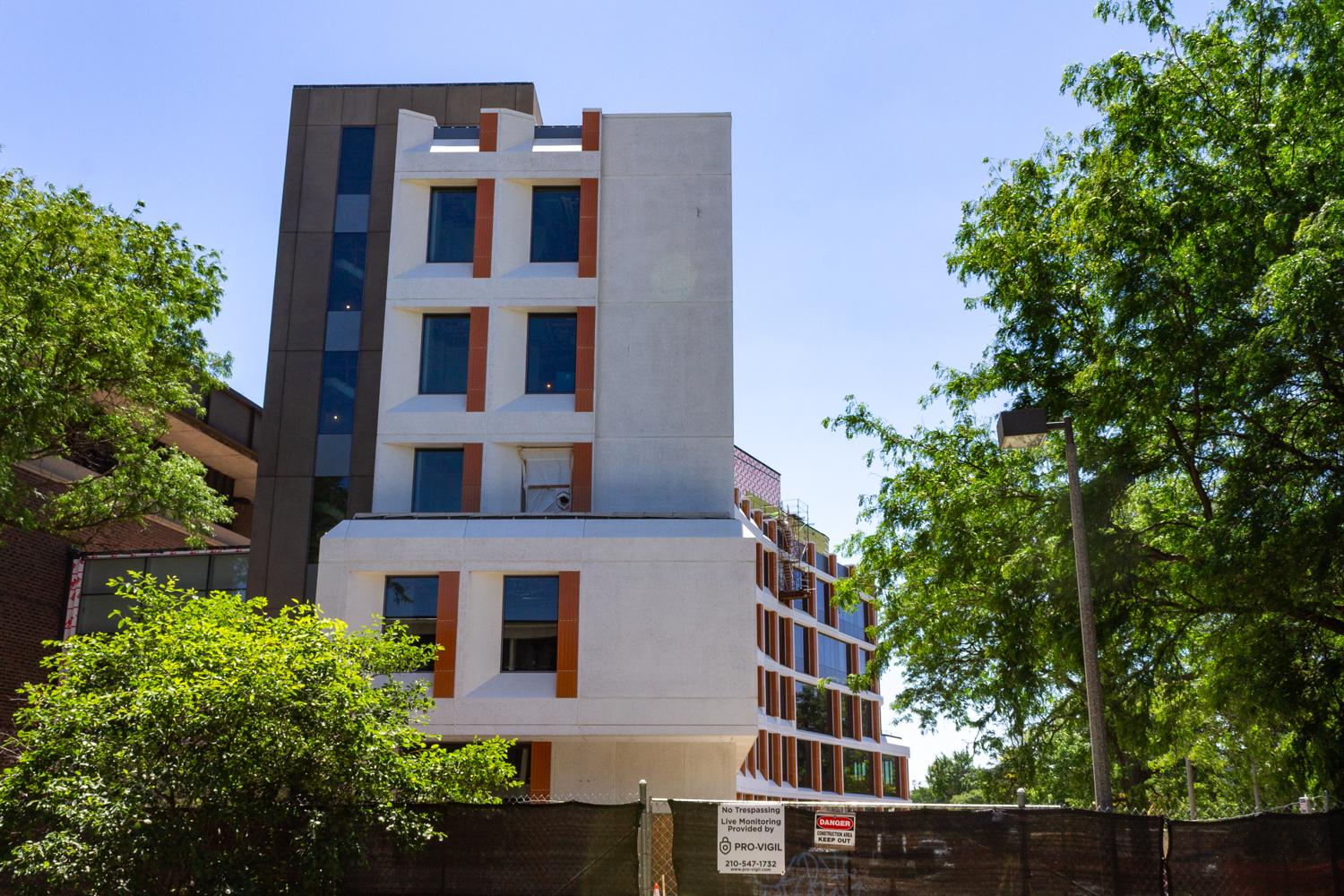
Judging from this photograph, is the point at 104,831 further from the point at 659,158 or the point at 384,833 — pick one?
the point at 659,158

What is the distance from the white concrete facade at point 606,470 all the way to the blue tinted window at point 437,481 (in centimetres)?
28

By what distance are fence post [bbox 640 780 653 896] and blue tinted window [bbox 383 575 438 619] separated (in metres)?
14.2

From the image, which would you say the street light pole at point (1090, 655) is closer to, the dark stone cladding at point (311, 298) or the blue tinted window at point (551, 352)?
the blue tinted window at point (551, 352)

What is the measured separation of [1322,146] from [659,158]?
1693 cm

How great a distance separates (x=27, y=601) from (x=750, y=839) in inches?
1110

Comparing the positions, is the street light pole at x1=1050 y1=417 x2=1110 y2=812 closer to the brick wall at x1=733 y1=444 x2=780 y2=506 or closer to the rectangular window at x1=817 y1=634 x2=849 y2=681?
the brick wall at x1=733 y1=444 x2=780 y2=506

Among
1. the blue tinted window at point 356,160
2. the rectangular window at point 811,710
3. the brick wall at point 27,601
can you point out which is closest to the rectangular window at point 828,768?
the rectangular window at point 811,710

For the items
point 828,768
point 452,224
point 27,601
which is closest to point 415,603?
point 452,224

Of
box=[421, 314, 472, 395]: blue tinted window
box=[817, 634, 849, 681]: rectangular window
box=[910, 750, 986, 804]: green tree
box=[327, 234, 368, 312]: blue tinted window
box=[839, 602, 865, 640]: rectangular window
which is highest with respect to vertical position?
box=[327, 234, 368, 312]: blue tinted window

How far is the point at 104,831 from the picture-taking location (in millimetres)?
11148

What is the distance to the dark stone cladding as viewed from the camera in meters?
27.8

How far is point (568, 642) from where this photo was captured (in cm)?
2378

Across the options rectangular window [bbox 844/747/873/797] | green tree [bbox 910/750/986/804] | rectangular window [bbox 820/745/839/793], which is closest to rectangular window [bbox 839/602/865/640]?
rectangular window [bbox 844/747/873/797]

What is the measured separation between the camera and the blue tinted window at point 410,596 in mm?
24578
